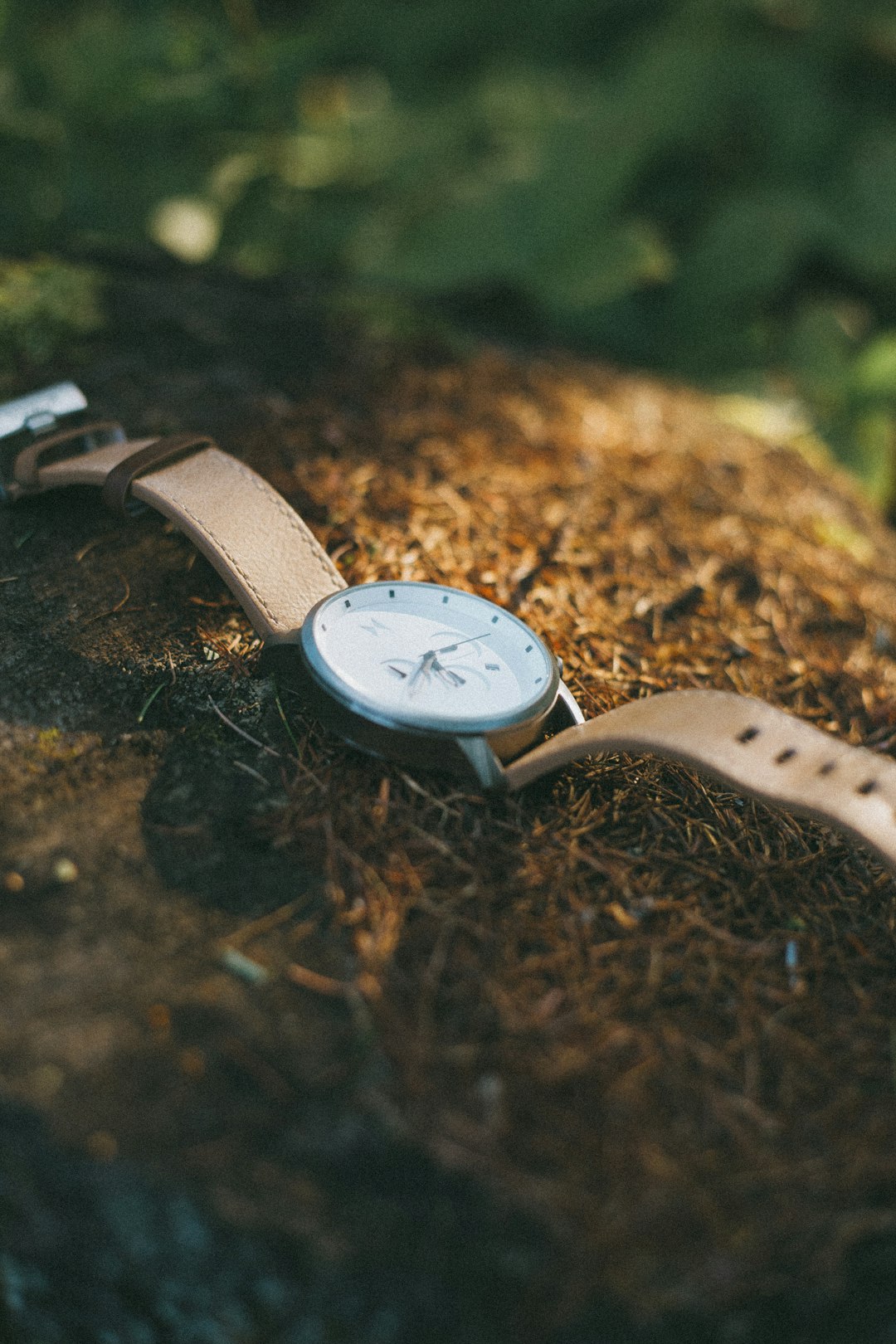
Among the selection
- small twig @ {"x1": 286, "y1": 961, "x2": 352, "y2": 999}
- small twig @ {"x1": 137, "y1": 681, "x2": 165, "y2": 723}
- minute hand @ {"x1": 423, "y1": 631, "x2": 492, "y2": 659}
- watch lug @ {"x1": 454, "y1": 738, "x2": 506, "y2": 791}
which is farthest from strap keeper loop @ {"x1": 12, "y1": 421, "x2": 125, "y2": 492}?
small twig @ {"x1": 286, "y1": 961, "x2": 352, "y2": 999}

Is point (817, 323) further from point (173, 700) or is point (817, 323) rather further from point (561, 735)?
point (173, 700)

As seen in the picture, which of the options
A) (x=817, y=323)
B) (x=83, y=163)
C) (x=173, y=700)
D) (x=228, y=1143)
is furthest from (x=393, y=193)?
(x=228, y=1143)

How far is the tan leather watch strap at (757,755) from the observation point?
67.7 inches

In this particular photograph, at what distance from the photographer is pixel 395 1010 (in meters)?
1.55

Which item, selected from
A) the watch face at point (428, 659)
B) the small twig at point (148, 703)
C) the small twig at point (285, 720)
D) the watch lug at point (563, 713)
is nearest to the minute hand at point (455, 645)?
the watch face at point (428, 659)

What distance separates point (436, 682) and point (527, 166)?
3.41 meters

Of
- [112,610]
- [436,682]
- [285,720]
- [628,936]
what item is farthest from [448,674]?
[112,610]

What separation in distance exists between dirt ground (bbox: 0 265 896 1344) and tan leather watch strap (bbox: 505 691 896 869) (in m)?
0.18

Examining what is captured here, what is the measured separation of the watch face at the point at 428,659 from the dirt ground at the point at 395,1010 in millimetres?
171

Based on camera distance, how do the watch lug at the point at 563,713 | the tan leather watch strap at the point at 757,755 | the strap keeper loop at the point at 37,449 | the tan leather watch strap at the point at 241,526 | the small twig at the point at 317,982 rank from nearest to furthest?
the small twig at the point at 317,982, the tan leather watch strap at the point at 757,755, the watch lug at the point at 563,713, the tan leather watch strap at the point at 241,526, the strap keeper loop at the point at 37,449

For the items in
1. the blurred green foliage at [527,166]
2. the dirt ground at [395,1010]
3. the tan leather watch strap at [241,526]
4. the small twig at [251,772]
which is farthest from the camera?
the blurred green foliage at [527,166]

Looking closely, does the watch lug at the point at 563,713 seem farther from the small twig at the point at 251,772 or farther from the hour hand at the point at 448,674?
the small twig at the point at 251,772

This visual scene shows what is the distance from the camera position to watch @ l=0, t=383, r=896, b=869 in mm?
1771

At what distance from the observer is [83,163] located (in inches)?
159
